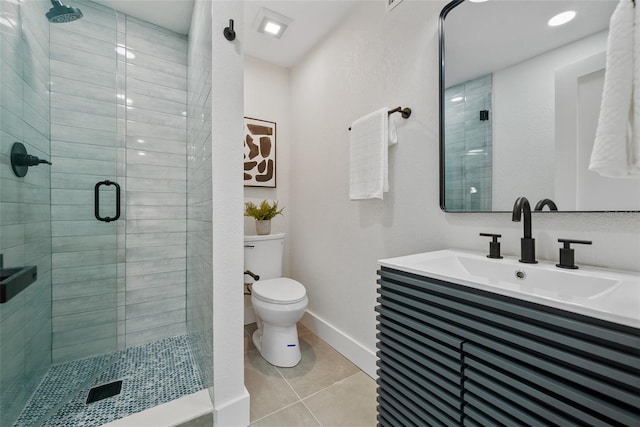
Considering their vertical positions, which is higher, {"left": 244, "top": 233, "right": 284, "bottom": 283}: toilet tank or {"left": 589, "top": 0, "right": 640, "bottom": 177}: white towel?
{"left": 589, "top": 0, "right": 640, "bottom": 177}: white towel

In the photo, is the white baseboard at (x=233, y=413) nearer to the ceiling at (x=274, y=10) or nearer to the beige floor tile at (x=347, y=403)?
the beige floor tile at (x=347, y=403)

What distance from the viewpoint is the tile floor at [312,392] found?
133cm

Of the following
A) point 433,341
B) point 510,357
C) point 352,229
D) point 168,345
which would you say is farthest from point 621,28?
point 168,345

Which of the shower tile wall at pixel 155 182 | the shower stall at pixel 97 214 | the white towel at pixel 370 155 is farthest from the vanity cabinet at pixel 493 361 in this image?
the shower tile wall at pixel 155 182

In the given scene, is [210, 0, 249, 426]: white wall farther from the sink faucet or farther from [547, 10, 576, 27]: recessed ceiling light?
[547, 10, 576, 27]: recessed ceiling light

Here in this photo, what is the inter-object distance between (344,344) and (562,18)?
78.7 inches

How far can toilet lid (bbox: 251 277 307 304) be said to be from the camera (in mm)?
1711

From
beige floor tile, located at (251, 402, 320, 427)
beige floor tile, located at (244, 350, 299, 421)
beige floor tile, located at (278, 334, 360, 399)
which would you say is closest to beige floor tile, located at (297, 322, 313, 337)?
beige floor tile, located at (278, 334, 360, 399)

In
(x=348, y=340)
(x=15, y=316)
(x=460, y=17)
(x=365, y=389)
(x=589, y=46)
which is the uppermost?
(x=460, y=17)

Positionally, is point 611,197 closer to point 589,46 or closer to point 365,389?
point 589,46

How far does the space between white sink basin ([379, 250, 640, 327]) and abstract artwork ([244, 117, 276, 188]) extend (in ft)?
5.61

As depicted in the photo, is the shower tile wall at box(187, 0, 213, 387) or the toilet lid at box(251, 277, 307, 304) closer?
the shower tile wall at box(187, 0, 213, 387)

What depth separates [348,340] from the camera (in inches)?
73.5

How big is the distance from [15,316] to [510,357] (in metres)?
1.85
